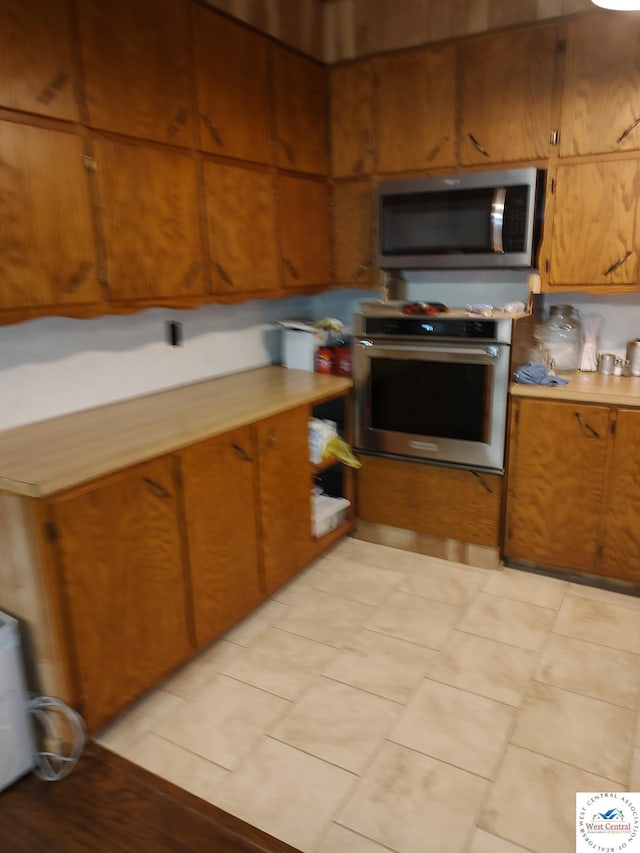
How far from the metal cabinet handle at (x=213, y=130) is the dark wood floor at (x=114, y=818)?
220cm

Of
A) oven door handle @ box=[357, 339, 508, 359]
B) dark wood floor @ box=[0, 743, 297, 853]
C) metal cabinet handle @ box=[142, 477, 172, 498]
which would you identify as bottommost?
dark wood floor @ box=[0, 743, 297, 853]

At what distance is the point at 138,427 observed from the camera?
2074mm

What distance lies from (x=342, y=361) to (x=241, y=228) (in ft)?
2.56

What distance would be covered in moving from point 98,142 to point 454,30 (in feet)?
5.48

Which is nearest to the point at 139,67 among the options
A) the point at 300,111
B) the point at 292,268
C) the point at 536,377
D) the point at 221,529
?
the point at 300,111

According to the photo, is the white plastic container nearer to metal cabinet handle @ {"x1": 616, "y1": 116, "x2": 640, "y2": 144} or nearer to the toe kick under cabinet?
the toe kick under cabinet

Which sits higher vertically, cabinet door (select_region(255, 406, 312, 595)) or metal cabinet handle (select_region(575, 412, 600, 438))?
metal cabinet handle (select_region(575, 412, 600, 438))

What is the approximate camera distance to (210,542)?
216 cm

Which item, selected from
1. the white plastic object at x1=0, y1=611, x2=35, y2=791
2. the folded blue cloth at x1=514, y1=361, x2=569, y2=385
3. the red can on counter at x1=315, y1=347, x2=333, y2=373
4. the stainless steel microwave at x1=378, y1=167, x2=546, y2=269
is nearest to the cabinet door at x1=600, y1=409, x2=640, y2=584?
the folded blue cloth at x1=514, y1=361, x2=569, y2=385

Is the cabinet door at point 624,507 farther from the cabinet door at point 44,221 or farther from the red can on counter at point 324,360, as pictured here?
the cabinet door at point 44,221

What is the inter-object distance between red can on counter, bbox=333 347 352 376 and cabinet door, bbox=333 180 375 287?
416 mm

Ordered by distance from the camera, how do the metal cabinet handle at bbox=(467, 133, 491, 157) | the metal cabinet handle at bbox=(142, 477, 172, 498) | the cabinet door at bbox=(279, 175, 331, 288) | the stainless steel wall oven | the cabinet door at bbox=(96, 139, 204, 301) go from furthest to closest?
1. the cabinet door at bbox=(279, 175, 331, 288)
2. the metal cabinet handle at bbox=(467, 133, 491, 157)
3. the stainless steel wall oven
4. the cabinet door at bbox=(96, 139, 204, 301)
5. the metal cabinet handle at bbox=(142, 477, 172, 498)

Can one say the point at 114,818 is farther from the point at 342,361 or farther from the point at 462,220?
the point at 462,220

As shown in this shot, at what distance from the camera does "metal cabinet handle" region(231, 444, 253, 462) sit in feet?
7.29
